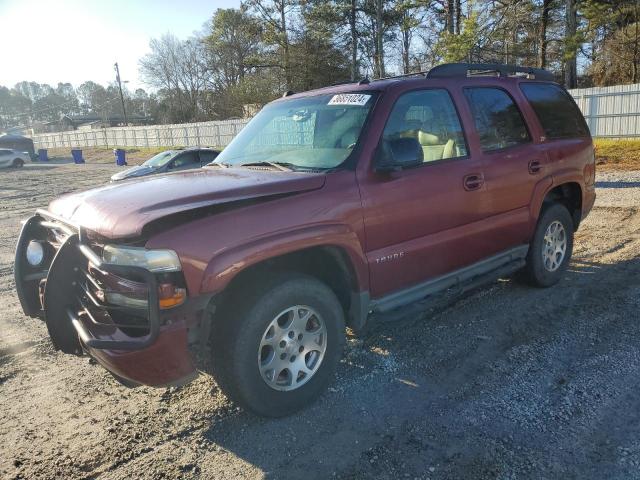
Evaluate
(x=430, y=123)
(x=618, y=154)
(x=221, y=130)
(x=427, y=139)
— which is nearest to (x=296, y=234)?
(x=427, y=139)

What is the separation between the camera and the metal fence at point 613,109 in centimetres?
1939

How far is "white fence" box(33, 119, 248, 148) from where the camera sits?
37125 mm

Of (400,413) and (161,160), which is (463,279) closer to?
(400,413)

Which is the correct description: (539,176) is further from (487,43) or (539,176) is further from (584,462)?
(487,43)

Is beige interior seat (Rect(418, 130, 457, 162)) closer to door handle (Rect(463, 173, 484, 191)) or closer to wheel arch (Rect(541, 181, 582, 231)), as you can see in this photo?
door handle (Rect(463, 173, 484, 191))

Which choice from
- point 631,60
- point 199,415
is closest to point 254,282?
point 199,415

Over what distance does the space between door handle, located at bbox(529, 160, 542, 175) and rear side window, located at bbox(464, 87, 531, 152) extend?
0.21 m

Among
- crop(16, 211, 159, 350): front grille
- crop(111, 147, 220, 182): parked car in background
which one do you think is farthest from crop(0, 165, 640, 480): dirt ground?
crop(111, 147, 220, 182): parked car in background

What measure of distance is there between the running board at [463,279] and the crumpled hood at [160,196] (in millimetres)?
1032

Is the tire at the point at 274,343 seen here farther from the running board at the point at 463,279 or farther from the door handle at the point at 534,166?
the door handle at the point at 534,166

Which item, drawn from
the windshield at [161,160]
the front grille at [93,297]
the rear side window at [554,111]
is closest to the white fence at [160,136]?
the windshield at [161,160]

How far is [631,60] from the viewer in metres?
26.6

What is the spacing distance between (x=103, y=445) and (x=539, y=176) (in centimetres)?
421

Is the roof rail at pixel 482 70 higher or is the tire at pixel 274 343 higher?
the roof rail at pixel 482 70
